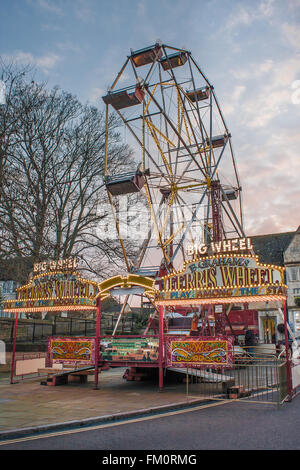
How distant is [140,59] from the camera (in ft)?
80.4

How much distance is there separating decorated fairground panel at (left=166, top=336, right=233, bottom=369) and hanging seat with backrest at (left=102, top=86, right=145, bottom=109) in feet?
52.6

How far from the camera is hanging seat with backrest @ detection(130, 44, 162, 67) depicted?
23647 millimetres

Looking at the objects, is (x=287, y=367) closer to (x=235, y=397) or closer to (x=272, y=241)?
(x=235, y=397)

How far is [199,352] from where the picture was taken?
14125 mm

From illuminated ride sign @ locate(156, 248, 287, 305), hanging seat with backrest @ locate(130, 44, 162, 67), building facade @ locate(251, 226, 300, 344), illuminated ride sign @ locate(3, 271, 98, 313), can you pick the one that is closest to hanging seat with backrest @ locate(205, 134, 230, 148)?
hanging seat with backrest @ locate(130, 44, 162, 67)

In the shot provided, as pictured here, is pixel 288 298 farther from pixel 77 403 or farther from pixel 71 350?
pixel 77 403

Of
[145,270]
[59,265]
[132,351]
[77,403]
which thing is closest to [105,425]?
[77,403]

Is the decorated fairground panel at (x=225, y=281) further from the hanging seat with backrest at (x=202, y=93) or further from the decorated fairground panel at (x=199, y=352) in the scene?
→ the hanging seat with backrest at (x=202, y=93)

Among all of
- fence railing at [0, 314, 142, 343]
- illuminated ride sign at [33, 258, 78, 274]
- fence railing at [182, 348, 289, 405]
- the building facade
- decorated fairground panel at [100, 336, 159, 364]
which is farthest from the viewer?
the building facade

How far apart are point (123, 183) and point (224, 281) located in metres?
11.6

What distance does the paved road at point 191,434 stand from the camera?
271 inches

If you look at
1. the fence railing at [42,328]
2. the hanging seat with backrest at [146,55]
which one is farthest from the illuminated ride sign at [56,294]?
the hanging seat with backrest at [146,55]

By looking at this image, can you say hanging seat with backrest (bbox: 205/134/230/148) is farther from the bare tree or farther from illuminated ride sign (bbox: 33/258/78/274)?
illuminated ride sign (bbox: 33/258/78/274)
